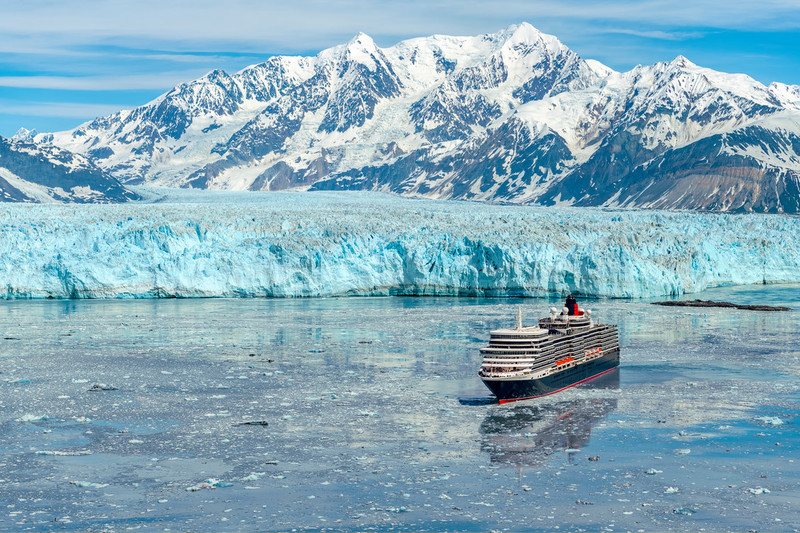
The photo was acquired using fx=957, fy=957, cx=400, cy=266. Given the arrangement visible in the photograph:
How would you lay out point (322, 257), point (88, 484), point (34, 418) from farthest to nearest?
point (322, 257)
point (34, 418)
point (88, 484)

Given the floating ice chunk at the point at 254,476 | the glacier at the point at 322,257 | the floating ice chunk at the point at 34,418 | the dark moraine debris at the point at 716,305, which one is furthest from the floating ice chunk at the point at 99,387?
the dark moraine debris at the point at 716,305

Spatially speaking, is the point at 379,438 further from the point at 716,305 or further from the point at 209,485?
the point at 716,305

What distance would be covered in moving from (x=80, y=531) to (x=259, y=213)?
4923cm

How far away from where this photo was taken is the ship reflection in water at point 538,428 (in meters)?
17.1

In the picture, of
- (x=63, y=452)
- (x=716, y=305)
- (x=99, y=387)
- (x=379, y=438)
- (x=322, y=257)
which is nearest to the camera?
(x=63, y=452)

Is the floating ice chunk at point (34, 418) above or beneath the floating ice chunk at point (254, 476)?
above

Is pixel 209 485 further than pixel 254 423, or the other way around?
pixel 254 423

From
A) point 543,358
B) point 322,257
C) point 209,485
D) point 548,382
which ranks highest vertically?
point 322,257

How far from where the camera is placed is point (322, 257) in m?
52.4

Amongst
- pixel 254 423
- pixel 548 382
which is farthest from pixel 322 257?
pixel 254 423

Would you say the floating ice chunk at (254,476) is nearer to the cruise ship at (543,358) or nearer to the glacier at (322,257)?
the cruise ship at (543,358)

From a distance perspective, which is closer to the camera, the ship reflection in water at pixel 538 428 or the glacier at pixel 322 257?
the ship reflection in water at pixel 538 428

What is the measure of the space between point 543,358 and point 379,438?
5870mm

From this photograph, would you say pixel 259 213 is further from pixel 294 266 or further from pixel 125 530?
pixel 125 530
